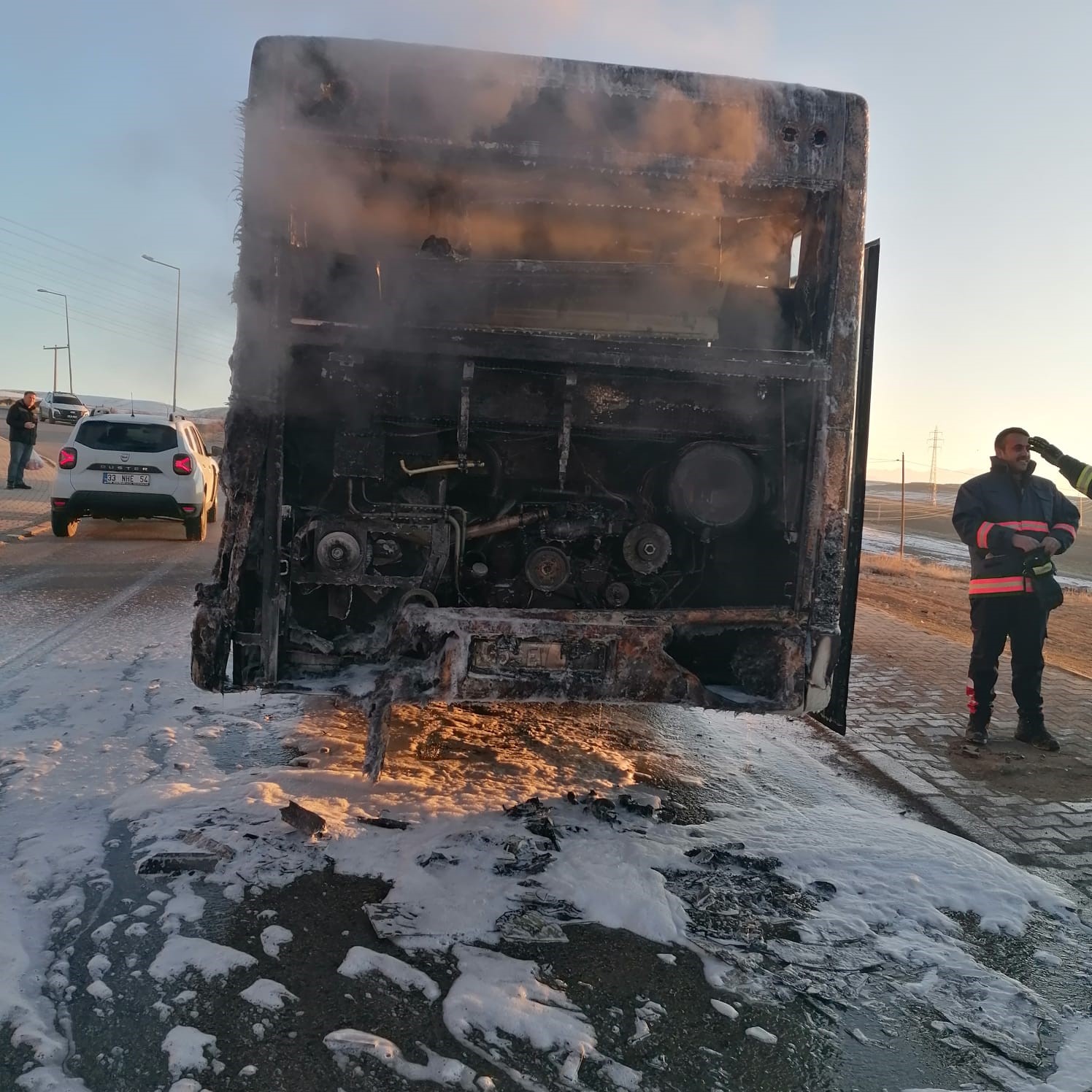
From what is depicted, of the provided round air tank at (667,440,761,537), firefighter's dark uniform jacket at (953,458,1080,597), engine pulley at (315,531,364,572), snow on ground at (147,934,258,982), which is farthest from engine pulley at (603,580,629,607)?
firefighter's dark uniform jacket at (953,458,1080,597)

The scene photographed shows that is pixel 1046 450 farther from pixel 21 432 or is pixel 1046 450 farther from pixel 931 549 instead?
pixel 931 549

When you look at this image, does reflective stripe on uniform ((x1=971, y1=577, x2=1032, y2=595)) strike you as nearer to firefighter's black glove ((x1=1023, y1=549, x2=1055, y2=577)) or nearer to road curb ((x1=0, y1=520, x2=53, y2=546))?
firefighter's black glove ((x1=1023, y1=549, x2=1055, y2=577))

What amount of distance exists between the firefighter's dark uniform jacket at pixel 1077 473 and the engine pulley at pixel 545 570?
363 centimetres

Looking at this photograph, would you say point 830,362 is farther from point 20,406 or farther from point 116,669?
point 20,406

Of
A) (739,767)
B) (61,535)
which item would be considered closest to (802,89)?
(739,767)

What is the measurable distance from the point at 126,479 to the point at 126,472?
89mm

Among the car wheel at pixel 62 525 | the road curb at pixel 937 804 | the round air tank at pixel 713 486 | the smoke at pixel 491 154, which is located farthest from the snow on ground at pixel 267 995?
the car wheel at pixel 62 525

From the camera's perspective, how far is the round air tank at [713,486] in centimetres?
395

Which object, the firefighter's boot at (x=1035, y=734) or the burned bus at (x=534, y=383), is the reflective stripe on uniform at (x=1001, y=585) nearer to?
the firefighter's boot at (x=1035, y=734)

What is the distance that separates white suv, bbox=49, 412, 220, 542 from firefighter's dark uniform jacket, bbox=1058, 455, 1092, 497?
10.3 m

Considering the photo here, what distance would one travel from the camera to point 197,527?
12.5m

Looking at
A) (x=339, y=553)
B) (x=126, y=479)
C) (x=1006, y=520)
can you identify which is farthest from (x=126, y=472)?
(x=1006, y=520)

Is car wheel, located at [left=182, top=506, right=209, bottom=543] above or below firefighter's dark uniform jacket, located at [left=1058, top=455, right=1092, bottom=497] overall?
below

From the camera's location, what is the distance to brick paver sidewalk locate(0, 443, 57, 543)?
12398mm
